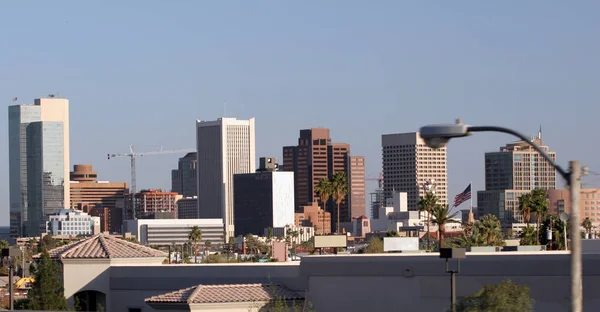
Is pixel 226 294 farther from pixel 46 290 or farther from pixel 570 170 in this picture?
pixel 570 170

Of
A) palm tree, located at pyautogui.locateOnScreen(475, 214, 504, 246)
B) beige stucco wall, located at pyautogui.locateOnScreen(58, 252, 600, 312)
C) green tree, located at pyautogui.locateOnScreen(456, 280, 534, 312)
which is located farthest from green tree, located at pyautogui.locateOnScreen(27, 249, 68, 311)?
palm tree, located at pyautogui.locateOnScreen(475, 214, 504, 246)

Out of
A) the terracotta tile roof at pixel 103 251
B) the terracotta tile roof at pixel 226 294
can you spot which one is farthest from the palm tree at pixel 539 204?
→ the terracotta tile roof at pixel 226 294

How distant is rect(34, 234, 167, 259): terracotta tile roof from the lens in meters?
63.8

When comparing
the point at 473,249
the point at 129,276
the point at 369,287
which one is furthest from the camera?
the point at 473,249

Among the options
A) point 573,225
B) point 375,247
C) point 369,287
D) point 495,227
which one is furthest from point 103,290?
point 495,227

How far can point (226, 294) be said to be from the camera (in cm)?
5581

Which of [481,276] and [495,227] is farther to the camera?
[495,227]

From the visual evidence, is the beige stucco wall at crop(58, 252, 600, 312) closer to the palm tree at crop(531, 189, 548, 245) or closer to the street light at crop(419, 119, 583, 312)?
the street light at crop(419, 119, 583, 312)

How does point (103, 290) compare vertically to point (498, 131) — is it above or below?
below

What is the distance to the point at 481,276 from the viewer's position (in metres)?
50.5

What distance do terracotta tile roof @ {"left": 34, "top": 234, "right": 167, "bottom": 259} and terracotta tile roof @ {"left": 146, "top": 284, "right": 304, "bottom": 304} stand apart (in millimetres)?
8015

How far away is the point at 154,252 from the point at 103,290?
383cm

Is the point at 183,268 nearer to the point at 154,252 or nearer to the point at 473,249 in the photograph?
the point at 154,252

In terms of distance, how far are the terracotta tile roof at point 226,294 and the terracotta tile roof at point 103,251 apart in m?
8.01
